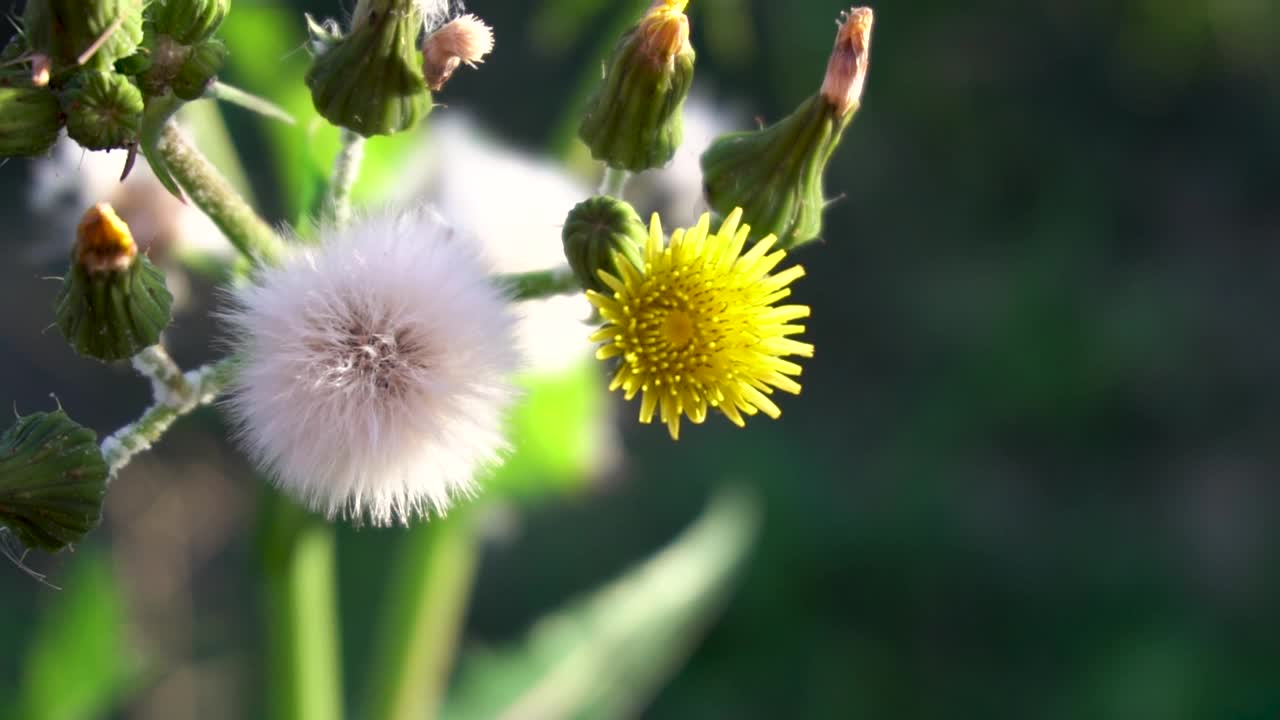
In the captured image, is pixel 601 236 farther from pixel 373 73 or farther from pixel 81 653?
pixel 81 653

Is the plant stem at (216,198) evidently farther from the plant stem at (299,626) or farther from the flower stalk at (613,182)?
the plant stem at (299,626)

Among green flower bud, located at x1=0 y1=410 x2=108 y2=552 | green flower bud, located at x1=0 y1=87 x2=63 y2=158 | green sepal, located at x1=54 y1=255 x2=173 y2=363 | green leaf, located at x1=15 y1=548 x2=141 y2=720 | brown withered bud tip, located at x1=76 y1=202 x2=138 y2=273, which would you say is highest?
green flower bud, located at x1=0 y1=87 x2=63 y2=158

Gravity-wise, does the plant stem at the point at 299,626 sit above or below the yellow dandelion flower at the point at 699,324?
below

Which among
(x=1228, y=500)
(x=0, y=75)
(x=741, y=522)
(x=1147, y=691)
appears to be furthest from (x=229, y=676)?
(x=1228, y=500)

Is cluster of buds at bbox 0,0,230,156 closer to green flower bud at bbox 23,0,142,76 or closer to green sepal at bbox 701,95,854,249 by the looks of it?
green flower bud at bbox 23,0,142,76

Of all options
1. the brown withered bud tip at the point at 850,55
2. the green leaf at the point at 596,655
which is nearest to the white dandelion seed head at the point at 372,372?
the brown withered bud tip at the point at 850,55

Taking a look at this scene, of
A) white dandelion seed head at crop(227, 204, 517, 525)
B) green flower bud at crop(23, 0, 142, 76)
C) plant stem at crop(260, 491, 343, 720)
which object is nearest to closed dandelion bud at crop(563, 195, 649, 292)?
white dandelion seed head at crop(227, 204, 517, 525)

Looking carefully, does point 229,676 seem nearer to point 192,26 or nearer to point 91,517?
point 91,517

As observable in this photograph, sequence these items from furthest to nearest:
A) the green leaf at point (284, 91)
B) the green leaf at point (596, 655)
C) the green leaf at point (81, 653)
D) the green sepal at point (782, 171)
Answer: the green leaf at point (596, 655) → the green leaf at point (81, 653) → the green leaf at point (284, 91) → the green sepal at point (782, 171)
